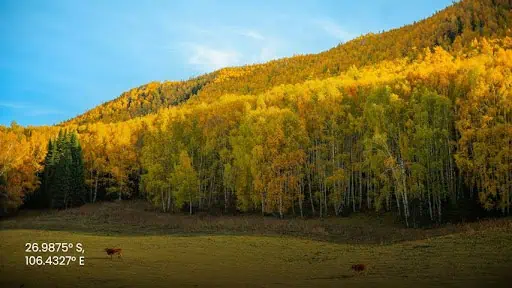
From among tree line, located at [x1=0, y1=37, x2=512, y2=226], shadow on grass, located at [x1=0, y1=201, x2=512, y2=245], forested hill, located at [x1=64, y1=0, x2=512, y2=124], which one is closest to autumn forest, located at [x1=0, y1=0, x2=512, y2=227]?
tree line, located at [x1=0, y1=37, x2=512, y2=226]

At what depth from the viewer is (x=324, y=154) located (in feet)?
167

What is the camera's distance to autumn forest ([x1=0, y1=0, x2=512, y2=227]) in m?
42.4

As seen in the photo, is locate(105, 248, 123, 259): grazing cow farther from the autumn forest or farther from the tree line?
the tree line

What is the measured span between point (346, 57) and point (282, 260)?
4572 inches

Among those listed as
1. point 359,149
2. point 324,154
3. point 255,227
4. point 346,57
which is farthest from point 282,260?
point 346,57

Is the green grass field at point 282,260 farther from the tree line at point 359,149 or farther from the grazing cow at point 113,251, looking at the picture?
the tree line at point 359,149

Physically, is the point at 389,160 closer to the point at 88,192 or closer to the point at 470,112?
the point at 470,112

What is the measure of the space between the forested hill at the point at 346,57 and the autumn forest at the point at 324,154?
12687 millimetres

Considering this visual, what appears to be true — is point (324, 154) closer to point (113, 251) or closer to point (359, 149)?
point (359, 149)

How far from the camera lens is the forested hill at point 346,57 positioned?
107 metres

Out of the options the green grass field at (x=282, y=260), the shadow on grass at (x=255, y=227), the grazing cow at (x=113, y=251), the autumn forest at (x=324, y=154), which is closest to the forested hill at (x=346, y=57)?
Answer: the autumn forest at (x=324, y=154)

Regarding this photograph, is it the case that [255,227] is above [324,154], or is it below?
below

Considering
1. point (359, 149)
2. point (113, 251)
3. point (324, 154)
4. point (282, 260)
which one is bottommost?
point (282, 260)

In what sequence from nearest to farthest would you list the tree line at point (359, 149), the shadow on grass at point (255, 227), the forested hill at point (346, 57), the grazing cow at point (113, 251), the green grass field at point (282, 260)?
the green grass field at point (282, 260), the grazing cow at point (113, 251), the shadow on grass at point (255, 227), the tree line at point (359, 149), the forested hill at point (346, 57)
